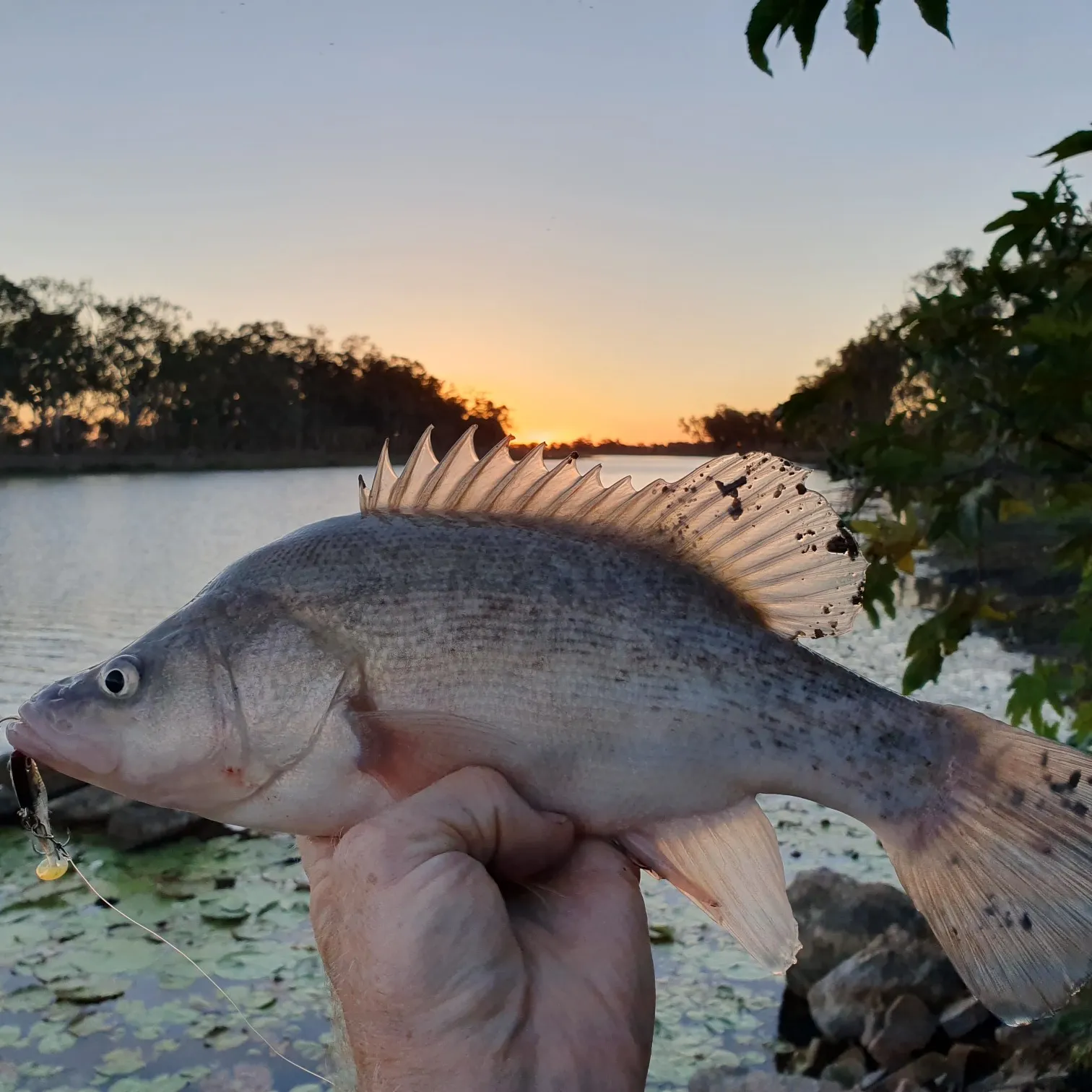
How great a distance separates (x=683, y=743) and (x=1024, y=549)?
1745 cm

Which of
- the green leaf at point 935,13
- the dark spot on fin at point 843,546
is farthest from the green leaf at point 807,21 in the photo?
the dark spot on fin at point 843,546

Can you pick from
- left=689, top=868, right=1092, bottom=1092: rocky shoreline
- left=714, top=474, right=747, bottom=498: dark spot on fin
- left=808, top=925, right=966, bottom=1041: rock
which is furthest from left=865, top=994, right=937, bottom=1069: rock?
left=714, top=474, right=747, bottom=498: dark spot on fin

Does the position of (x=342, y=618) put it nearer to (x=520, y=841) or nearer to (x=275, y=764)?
(x=275, y=764)

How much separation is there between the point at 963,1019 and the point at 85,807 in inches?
285

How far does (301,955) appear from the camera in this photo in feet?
22.4

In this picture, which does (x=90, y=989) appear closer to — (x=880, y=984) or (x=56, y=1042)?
(x=56, y=1042)

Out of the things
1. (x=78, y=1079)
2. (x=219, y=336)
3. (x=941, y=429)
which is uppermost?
(x=219, y=336)

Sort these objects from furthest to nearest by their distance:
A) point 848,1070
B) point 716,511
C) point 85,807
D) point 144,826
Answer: point 85,807 → point 144,826 → point 848,1070 → point 716,511

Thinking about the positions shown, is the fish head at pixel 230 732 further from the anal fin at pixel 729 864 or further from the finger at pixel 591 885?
the anal fin at pixel 729 864

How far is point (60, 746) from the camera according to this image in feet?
6.61

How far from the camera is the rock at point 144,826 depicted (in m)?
8.59

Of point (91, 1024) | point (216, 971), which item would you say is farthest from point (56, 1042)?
point (216, 971)

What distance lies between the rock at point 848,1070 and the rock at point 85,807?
6207 millimetres

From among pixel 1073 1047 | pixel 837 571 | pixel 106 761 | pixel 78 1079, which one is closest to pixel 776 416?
pixel 837 571
